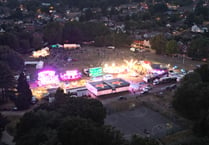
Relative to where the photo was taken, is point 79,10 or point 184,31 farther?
point 79,10

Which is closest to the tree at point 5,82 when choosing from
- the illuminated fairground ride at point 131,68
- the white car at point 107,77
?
the white car at point 107,77

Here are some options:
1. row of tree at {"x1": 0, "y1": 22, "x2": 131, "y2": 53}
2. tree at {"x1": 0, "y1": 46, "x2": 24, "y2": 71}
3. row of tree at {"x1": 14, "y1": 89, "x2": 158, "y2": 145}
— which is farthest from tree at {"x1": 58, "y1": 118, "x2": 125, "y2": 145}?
row of tree at {"x1": 0, "y1": 22, "x2": 131, "y2": 53}

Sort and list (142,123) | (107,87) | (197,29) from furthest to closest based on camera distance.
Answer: (197,29), (107,87), (142,123)

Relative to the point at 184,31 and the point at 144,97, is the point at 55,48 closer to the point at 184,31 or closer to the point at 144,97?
the point at 144,97

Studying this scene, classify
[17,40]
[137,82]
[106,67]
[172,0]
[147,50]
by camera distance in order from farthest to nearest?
[172,0] → [147,50] → [17,40] → [106,67] → [137,82]

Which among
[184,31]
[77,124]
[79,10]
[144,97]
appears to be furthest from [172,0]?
[77,124]

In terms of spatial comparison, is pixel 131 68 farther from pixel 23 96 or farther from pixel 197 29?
pixel 197 29

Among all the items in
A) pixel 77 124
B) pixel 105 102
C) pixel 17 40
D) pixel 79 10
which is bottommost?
pixel 105 102

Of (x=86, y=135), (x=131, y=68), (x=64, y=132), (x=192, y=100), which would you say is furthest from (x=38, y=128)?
(x=131, y=68)

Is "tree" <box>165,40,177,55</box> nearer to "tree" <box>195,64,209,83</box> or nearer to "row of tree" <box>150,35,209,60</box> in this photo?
"row of tree" <box>150,35,209,60</box>
